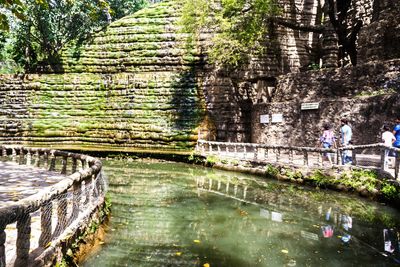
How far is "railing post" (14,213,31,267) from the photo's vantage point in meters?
3.66

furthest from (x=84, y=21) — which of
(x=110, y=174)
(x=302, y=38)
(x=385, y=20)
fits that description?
(x=385, y=20)

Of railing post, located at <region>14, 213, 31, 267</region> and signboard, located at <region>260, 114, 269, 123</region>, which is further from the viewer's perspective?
signboard, located at <region>260, 114, 269, 123</region>

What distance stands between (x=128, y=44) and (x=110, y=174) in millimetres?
13616

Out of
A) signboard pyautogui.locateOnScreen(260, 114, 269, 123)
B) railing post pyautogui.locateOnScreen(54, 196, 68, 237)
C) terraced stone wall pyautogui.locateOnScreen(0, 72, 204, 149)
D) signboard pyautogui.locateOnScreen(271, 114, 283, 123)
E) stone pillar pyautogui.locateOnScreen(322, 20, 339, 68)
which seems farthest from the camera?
terraced stone wall pyautogui.locateOnScreen(0, 72, 204, 149)

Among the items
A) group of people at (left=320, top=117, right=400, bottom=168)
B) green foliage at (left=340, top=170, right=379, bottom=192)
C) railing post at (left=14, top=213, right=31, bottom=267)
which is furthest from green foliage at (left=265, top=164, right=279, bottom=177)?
railing post at (left=14, top=213, right=31, bottom=267)

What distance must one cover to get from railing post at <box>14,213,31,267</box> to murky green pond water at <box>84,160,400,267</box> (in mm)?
1766

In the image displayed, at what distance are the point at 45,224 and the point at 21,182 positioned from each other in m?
4.70

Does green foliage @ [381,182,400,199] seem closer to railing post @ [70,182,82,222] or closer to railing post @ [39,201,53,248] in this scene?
railing post @ [70,182,82,222]

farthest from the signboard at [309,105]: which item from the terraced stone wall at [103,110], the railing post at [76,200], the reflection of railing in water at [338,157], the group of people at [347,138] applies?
the railing post at [76,200]

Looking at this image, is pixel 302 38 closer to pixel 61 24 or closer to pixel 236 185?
pixel 236 185

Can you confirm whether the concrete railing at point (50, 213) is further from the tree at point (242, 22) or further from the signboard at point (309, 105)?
the tree at point (242, 22)

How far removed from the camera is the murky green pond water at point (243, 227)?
5.81 metres

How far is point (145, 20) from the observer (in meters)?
25.8

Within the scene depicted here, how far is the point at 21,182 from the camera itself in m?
8.56
